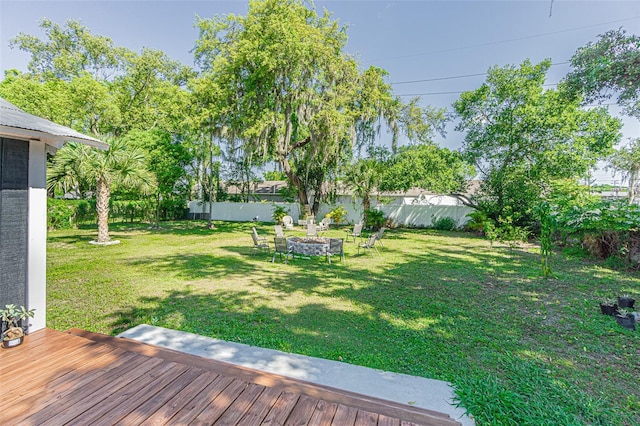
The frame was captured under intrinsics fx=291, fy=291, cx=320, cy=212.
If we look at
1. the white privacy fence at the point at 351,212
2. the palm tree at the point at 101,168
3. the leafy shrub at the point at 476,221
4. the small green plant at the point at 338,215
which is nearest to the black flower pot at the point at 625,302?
the leafy shrub at the point at 476,221

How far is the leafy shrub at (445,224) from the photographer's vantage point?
1650 centimetres

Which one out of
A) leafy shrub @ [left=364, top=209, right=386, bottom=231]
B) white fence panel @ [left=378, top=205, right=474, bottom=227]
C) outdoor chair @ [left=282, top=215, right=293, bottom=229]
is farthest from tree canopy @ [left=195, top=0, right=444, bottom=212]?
white fence panel @ [left=378, top=205, right=474, bottom=227]

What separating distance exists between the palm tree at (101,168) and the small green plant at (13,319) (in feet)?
27.1

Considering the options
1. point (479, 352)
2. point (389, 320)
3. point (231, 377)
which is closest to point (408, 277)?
point (389, 320)

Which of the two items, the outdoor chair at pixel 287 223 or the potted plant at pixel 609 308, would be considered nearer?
the potted plant at pixel 609 308

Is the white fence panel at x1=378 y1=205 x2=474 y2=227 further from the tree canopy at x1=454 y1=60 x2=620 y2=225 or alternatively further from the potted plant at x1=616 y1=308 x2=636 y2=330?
the potted plant at x1=616 y1=308 x2=636 y2=330

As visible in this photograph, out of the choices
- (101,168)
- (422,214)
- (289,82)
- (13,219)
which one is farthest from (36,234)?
(422,214)

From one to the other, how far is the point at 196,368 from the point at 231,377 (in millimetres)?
329

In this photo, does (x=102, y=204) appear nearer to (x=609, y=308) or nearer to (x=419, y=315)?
(x=419, y=315)

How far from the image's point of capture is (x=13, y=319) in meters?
2.73

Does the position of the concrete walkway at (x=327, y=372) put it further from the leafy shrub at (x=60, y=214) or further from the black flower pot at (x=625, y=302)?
→ the leafy shrub at (x=60, y=214)

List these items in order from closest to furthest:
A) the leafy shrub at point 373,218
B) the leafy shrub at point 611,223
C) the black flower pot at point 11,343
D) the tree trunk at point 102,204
Answer: the black flower pot at point 11,343
the leafy shrub at point 611,223
the tree trunk at point 102,204
the leafy shrub at point 373,218

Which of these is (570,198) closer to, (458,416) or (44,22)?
(458,416)

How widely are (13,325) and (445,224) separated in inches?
674
